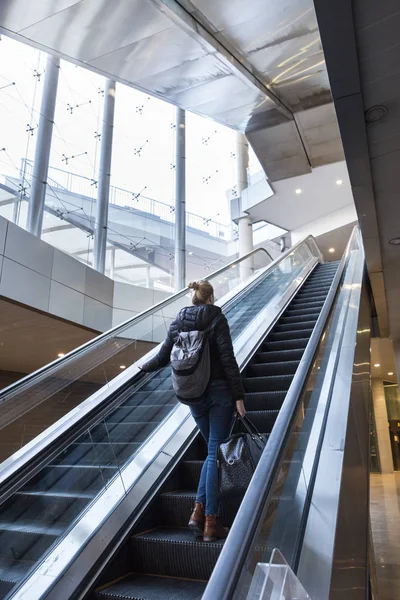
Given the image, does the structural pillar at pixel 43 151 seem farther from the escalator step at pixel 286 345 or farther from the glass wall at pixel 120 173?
the escalator step at pixel 286 345

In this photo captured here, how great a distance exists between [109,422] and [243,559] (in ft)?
7.95

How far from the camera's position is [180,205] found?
1852 centimetres

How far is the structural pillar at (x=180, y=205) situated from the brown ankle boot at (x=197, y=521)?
14.4m

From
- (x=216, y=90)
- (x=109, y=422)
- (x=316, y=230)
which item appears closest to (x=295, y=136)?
(x=216, y=90)

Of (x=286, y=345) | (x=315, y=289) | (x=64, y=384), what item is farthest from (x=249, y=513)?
(x=315, y=289)

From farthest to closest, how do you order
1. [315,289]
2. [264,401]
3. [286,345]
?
[315,289] → [286,345] → [264,401]

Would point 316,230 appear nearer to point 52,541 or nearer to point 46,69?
point 46,69

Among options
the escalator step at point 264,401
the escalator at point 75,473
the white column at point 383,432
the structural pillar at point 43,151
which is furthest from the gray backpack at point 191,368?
the white column at point 383,432

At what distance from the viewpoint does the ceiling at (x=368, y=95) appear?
306cm

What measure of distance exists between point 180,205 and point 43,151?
7344 millimetres

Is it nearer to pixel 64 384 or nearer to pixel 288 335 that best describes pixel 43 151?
pixel 288 335

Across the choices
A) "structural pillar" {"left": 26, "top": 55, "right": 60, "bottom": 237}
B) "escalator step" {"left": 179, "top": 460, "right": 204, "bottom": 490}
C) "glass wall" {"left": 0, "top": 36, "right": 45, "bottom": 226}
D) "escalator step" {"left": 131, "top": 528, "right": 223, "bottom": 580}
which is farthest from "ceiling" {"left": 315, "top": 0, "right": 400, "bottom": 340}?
"glass wall" {"left": 0, "top": 36, "right": 45, "bottom": 226}

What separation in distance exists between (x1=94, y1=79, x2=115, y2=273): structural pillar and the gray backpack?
11.5 m

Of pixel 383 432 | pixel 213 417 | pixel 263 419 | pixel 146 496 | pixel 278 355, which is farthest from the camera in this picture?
pixel 383 432
